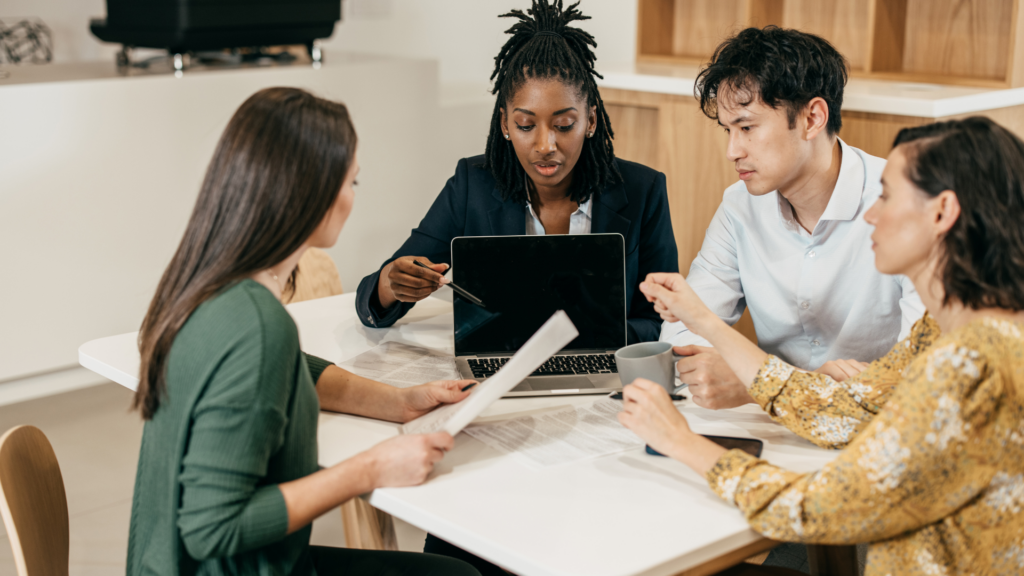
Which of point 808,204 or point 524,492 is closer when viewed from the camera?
point 524,492

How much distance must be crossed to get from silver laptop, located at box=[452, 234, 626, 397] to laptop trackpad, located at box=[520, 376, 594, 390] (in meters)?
0.08

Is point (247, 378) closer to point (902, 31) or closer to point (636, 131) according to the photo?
point (636, 131)

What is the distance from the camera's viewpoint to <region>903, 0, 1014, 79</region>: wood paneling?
8.32ft

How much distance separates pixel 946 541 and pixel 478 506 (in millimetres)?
530

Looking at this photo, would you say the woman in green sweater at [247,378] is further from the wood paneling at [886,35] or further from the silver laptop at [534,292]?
the wood paneling at [886,35]

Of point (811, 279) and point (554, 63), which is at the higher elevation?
point (554, 63)

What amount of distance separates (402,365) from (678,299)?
1.70 ft

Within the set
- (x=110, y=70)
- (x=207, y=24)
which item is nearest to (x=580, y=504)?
(x=207, y=24)

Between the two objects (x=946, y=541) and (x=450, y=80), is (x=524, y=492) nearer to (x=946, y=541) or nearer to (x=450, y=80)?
(x=946, y=541)

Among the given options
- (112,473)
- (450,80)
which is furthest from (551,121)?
(450,80)

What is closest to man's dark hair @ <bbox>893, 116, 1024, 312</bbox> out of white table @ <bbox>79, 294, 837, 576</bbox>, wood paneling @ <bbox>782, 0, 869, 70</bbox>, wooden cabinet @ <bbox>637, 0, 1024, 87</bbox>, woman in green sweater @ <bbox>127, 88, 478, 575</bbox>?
white table @ <bbox>79, 294, 837, 576</bbox>

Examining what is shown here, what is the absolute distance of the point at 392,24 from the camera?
16.5 ft

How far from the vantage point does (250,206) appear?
3.54ft

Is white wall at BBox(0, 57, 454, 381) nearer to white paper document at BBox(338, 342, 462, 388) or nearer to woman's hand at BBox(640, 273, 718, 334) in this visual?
white paper document at BBox(338, 342, 462, 388)
